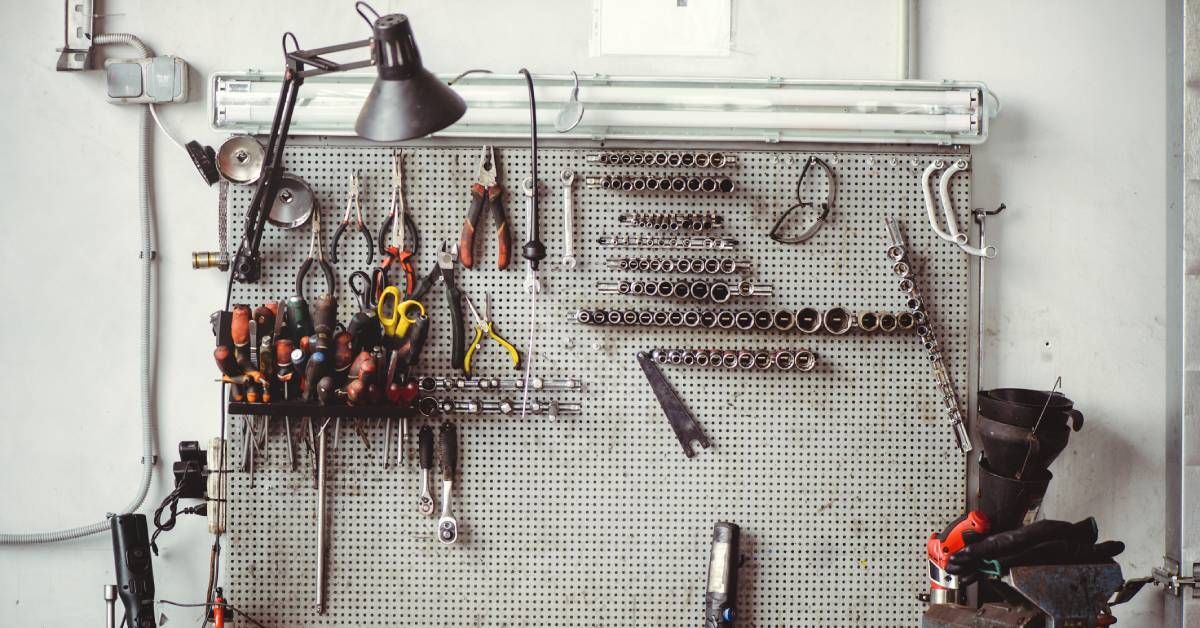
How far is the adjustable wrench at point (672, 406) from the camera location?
6.20ft

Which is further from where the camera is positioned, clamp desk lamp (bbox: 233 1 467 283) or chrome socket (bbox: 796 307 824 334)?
chrome socket (bbox: 796 307 824 334)

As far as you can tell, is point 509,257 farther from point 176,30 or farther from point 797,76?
point 176,30

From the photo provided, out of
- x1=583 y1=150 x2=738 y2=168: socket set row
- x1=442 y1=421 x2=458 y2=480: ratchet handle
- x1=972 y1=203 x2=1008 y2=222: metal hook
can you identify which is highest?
x1=583 y1=150 x2=738 y2=168: socket set row

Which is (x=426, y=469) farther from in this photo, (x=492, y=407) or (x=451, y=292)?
(x=451, y=292)

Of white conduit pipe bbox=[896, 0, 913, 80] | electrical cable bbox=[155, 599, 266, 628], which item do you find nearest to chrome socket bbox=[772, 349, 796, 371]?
white conduit pipe bbox=[896, 0, 913, 80]

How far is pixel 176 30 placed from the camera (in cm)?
196

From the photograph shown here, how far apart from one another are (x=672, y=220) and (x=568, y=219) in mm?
254

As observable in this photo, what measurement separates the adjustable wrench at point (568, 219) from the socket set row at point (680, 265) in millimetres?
91

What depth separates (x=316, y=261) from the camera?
190cm

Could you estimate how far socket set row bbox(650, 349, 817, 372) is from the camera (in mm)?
1860

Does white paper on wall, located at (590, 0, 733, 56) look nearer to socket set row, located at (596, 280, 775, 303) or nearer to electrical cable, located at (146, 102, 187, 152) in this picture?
socket set row, located at (596, 280, 775, 303)

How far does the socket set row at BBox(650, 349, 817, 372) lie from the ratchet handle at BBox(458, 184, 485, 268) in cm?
52

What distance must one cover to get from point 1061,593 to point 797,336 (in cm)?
75

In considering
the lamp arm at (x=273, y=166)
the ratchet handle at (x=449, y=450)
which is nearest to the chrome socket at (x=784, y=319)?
the ratchet handle at (x=449, y=450)
